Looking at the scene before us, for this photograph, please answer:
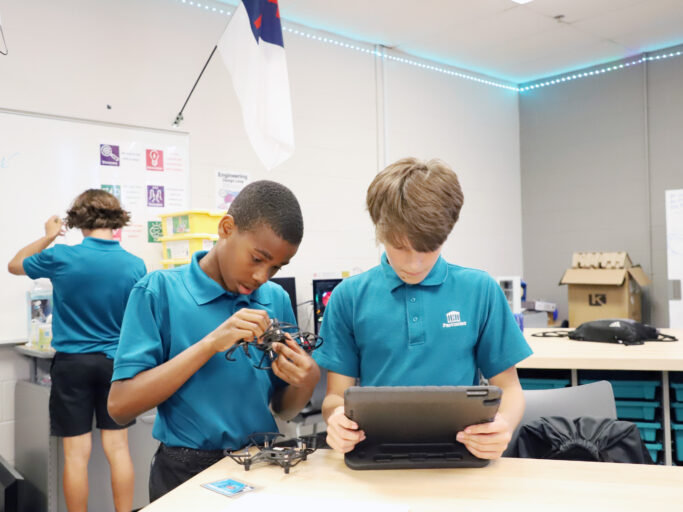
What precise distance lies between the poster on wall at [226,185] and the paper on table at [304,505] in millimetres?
3152

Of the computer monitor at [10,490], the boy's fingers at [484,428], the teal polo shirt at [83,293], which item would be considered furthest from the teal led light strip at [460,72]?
the boy's fingers at [484,428]

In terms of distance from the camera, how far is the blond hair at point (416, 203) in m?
1.31

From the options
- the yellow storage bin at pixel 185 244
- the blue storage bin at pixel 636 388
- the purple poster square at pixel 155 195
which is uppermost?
the purple poster square at pixel 155 195

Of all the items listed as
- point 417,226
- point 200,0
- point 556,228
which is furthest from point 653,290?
point 417,226

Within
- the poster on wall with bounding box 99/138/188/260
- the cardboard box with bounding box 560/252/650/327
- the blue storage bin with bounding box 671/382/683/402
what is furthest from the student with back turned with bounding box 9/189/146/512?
the cardboard box with bounding box 560/252/650/327

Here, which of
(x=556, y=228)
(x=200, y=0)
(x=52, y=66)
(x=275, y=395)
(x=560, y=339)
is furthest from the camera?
(x=556, y=228)

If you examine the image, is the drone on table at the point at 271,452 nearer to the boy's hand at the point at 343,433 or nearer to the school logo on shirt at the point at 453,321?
the boy's hand at the point at 343,433

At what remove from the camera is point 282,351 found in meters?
1.27

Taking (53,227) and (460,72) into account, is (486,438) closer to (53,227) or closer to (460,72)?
(53,227)

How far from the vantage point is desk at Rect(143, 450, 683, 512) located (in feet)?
3.42

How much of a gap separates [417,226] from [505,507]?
0.56 metres

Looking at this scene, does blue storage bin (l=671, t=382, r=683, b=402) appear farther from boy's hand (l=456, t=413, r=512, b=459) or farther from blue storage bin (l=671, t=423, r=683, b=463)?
boy's hand (l=456, t=413, r=512, b=459)

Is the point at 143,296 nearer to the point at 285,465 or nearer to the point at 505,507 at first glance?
the point at 285,465

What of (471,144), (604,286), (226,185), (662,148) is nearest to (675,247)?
A: (604,286)
